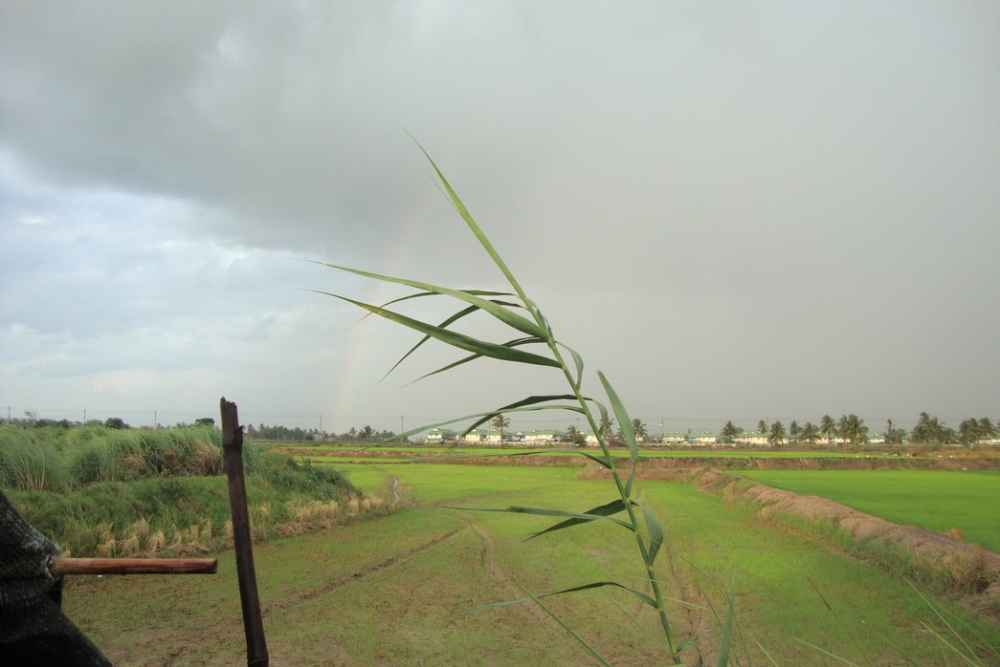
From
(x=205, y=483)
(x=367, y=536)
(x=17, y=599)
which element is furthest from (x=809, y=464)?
(x=17, y=599)

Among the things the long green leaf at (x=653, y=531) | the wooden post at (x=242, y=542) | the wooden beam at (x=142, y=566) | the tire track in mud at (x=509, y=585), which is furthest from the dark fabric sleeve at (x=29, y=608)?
the tire track in mud at (x=509, y=585)

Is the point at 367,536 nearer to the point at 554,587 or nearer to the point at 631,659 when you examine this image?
the point at 554,587

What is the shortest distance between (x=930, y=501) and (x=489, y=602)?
13918 millimetres

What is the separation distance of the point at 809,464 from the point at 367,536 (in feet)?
92.0

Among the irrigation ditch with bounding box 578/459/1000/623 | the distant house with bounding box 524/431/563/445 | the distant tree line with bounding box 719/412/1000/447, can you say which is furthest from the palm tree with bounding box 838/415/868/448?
the irrigation ditch with bounding box 578/459/1000/623

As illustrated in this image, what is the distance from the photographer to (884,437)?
248 ft

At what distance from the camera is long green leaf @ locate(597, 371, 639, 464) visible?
3.75 feet

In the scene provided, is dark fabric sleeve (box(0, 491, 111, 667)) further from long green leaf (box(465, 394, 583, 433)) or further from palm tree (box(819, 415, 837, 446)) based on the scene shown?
palm tree (box(819, 415, 837, 446))

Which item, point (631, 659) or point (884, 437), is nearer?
point (631, 659)

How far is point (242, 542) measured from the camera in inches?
115

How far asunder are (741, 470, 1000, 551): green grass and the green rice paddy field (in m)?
2.66

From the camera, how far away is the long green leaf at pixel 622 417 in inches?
45.0

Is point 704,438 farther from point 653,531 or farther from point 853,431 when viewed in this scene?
point 653,531

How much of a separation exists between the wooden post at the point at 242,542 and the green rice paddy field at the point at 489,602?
1.84m
